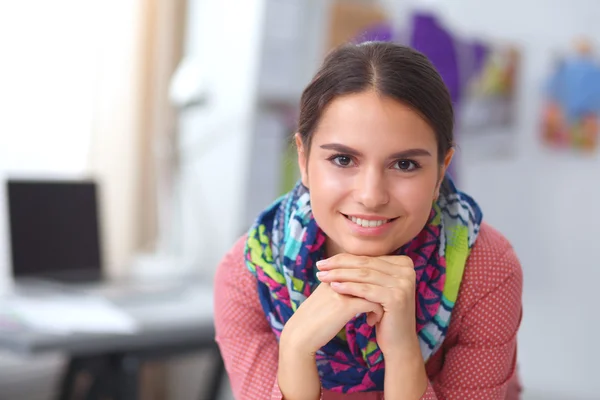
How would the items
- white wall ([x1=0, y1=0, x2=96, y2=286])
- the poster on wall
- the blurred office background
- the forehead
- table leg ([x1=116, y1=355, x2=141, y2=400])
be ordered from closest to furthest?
the forehead
table leg ([x1=116, y1=355, x2=141, y2=400])
white wall ([x1=0, y1=0, x2=96, y2=286])
the blurred office background
the poster on wall

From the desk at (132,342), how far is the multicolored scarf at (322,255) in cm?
76

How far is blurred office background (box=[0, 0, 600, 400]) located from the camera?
219 centimetres

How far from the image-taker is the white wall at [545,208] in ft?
9.51

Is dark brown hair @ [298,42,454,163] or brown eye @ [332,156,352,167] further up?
dark brown hair @ [298,42,454,163]

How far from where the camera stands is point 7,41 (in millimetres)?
2053

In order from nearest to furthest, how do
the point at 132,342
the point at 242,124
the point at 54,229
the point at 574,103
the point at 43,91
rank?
the point at 132,342 → the point at 54,229 → the point at 43,91 → the point at 242,124 → the point at 574,103

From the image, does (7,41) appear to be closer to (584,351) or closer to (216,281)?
(216,281)

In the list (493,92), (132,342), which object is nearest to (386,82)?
(132,342)

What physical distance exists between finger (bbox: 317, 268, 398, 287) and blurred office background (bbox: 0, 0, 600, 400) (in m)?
1.42

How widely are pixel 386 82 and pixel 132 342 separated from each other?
42.2 inches

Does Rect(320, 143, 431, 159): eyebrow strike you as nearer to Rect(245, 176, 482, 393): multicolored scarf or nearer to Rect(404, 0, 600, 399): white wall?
Rect(245, 176, 482, 393): multicolored scarf

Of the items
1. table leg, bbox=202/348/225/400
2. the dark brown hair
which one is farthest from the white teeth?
table leg, bbox=202/348/225/400

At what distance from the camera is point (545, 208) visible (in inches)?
116

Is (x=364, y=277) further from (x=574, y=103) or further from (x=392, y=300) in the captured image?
(x=574, y=103)
